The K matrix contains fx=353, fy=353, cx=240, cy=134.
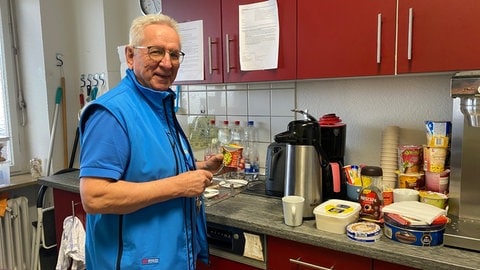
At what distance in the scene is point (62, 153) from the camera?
259cm

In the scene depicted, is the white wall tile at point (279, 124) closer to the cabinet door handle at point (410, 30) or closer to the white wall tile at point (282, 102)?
the white wall tile at point (282, 102)

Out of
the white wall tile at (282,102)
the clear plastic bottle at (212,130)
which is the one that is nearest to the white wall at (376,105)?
the white wall tile at (282,102)

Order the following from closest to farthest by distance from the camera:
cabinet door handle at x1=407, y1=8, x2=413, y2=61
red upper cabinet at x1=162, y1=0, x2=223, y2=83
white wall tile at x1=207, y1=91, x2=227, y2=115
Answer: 1. cabinet door handle at x1=407, y1=8, x2=413, y2=61
2. red upper cabinet at x1=162, y1=0, x2=223, y2=83
3. white wall tile at x1=207, y1=91, x2=227, y2=115

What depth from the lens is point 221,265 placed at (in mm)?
1406

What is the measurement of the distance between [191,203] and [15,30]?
2262mm

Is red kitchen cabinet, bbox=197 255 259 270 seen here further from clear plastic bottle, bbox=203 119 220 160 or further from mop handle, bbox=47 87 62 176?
mop handle, bbox=47 87 62 176

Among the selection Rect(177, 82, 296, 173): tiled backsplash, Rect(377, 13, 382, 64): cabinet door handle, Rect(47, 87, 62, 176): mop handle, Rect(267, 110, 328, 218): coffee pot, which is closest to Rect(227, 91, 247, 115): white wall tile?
Rect(177, 82, 296, 173): tiled backsplash

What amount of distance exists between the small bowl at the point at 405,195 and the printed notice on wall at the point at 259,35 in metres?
0.70

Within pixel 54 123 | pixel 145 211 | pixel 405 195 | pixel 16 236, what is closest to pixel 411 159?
pixel 405 195

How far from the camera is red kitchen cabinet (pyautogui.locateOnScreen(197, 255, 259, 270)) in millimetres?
1352

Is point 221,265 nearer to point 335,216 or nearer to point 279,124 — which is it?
point 335,216

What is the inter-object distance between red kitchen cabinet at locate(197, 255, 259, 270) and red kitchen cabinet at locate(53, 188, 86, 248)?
86 centimetres

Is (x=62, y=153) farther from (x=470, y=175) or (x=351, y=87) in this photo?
(x=470, y=175)

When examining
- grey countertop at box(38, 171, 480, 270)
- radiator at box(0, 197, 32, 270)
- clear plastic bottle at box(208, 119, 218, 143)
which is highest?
clear plastic bottle at box(208, 119, 218, 143)
